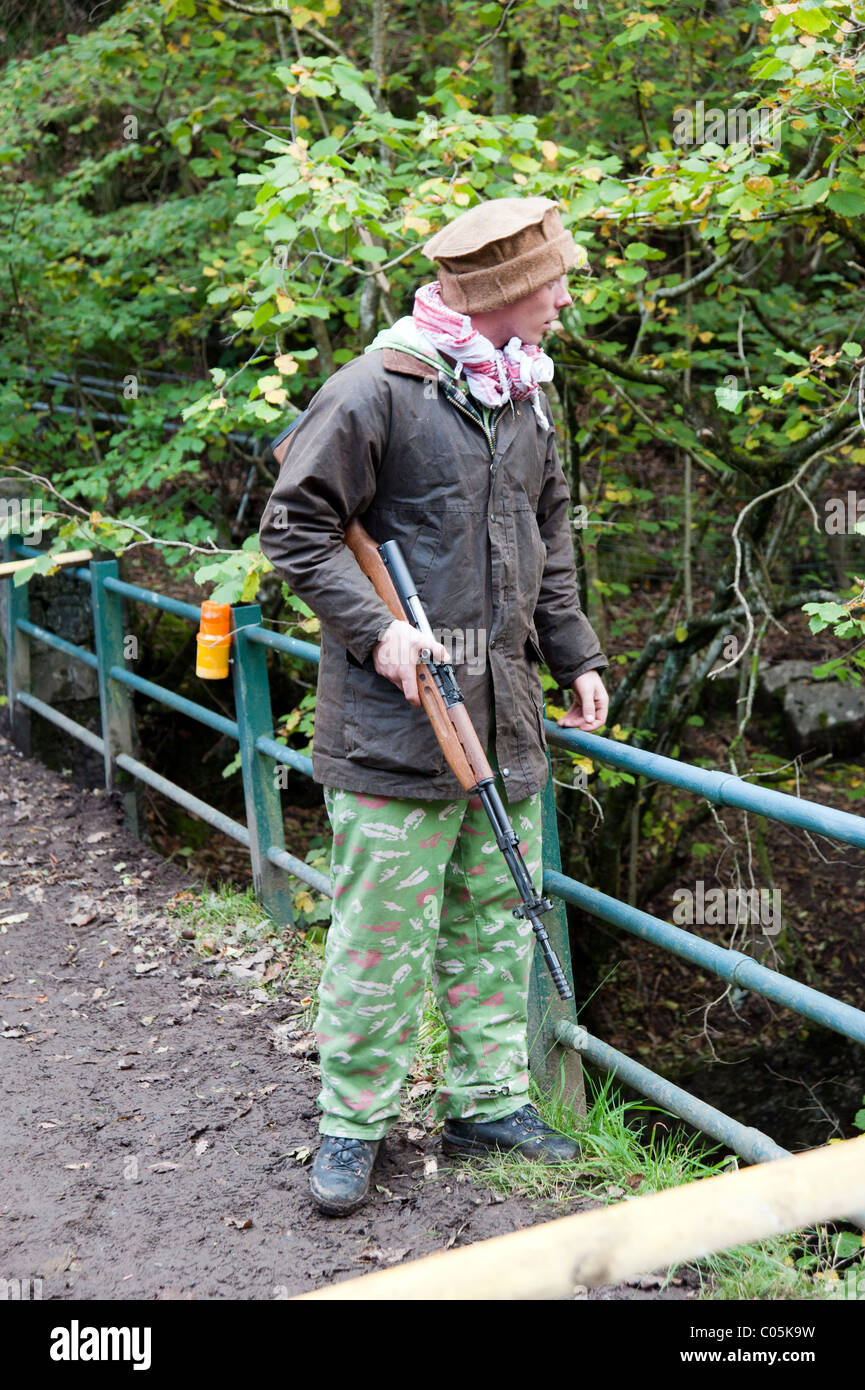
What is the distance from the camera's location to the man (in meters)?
2.44

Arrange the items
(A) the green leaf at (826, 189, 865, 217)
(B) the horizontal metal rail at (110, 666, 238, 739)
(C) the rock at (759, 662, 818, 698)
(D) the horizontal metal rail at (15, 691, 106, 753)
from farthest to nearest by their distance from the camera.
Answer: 1. (C) the rock at (759, 662, 818, 698)
2. (D) the horizontal metal rail at (15, 691, 106, 753)
3. (B) the horizontal metal rail at (110, 666, 238, 739)
4. (A) the green leaf at (826, 189, 865, 217)

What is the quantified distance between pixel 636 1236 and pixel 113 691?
4823mm

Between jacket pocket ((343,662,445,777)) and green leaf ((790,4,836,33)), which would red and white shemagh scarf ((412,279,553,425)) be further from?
green leaf ((790,4,836,33))

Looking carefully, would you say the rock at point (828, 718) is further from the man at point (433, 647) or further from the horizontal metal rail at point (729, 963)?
the man at point (433, 647)

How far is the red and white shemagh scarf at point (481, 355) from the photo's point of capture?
2477 millimetres

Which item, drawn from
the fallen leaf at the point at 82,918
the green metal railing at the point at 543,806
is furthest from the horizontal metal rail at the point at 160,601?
the fallen leaf at the point at 82,918

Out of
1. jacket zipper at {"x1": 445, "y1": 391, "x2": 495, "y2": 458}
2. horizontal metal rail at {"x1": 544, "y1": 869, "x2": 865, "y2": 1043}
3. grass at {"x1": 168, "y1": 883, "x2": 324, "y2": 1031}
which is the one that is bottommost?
grass at {"x1": 168, "y1": 883, "x2": 324, "y2": 1031}

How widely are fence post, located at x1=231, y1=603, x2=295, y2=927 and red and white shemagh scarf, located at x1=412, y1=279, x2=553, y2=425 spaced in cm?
182

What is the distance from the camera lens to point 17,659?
21.4 feet

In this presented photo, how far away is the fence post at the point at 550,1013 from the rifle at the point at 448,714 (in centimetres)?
56

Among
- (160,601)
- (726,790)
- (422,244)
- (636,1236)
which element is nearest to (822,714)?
(422,244)

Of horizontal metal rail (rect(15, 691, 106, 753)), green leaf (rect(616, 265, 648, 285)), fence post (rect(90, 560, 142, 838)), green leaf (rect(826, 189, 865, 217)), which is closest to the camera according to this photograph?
green leaf (rect(826, 189, 865, 217))

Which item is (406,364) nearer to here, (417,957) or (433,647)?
(433,647)

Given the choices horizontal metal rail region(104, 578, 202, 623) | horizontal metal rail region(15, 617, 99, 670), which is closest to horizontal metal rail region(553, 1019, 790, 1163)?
horizontal metal rail region(104, 578, 202, 623)
